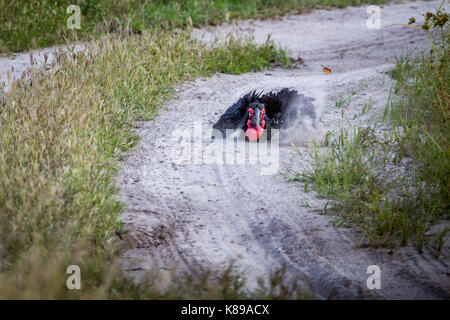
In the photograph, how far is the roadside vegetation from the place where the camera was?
367 cm

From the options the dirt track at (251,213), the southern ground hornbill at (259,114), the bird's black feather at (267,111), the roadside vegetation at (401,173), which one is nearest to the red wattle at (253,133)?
the southern ground hornbill at (259,114)

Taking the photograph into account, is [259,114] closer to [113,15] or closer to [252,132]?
[252,132]

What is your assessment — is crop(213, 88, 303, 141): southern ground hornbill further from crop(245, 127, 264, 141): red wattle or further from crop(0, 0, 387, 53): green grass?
crop(0, 0, 387, 53): green grass

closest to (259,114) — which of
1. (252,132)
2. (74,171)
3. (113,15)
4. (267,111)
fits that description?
(252,132)

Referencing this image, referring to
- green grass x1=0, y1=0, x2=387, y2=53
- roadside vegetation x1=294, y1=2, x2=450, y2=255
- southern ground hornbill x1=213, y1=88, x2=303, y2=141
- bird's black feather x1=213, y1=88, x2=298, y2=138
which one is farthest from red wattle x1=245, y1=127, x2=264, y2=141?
green grass x1=0, y1=0, x2=387, y2=53

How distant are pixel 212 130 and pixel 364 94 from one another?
2364 mm

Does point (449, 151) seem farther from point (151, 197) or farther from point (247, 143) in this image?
point (151, 197)

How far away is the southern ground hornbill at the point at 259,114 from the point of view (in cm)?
553

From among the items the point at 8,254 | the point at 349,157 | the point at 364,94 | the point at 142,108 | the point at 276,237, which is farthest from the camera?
the point at 364,94

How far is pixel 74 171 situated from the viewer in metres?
3.60

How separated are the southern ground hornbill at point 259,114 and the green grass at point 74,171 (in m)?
1.10

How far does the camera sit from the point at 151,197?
4270mm

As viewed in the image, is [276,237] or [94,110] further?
[94,110]
